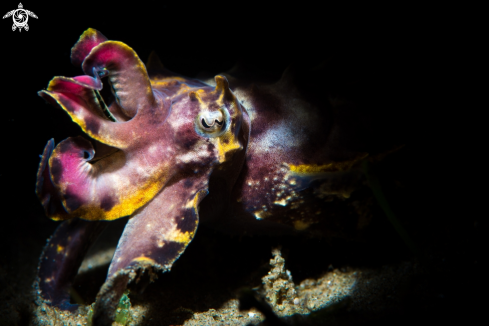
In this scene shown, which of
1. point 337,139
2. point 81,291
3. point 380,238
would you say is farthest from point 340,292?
point 81,291

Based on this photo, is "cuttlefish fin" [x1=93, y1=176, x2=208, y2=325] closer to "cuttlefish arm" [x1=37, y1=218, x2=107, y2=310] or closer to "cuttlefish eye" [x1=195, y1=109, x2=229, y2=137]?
"cuttlefish eye" [x1=195, y1=109, x2=229, y2=137]

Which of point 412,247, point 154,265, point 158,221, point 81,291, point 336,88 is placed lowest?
point 81,291

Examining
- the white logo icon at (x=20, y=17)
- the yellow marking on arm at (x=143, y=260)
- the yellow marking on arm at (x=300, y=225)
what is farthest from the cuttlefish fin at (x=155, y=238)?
the white logo icon at (x=20, y=17)

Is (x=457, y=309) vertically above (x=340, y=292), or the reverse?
(x=457, y=309)

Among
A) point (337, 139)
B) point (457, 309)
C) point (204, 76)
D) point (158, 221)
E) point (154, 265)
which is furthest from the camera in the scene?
point (204, 76)

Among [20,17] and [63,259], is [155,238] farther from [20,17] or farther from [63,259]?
[20,17]

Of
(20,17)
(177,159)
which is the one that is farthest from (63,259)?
(20,17)

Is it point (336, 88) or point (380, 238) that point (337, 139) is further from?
point (380, 238)
